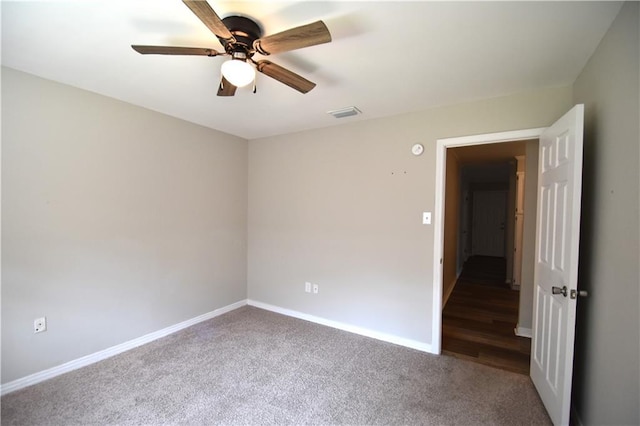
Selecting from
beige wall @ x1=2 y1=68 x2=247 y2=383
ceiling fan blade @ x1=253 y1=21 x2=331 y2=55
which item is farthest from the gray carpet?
ceiling fan blade @ x1=253 y1=21 x2=331 y2=55

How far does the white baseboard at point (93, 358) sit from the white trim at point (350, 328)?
2.39 ft

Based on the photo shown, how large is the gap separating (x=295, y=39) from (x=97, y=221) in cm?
238

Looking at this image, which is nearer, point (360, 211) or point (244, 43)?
point (244, 43)

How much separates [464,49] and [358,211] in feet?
5.91

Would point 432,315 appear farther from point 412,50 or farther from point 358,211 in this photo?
point 412,50

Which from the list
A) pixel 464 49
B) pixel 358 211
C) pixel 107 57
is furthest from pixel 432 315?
pixel 107 57

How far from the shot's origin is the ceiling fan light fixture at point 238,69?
1.48 meters

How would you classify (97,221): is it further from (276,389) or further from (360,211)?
(360,211)

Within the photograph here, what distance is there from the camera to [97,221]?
253 cm

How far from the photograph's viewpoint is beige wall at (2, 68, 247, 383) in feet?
6.94

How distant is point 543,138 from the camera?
2188mm

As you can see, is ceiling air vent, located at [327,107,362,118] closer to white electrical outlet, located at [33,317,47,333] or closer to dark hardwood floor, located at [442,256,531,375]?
dark hardwood floor, located at [442,256,531,375]

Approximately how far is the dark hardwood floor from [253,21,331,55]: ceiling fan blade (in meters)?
2.89

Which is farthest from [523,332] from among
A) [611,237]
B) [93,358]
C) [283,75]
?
[93,358]
